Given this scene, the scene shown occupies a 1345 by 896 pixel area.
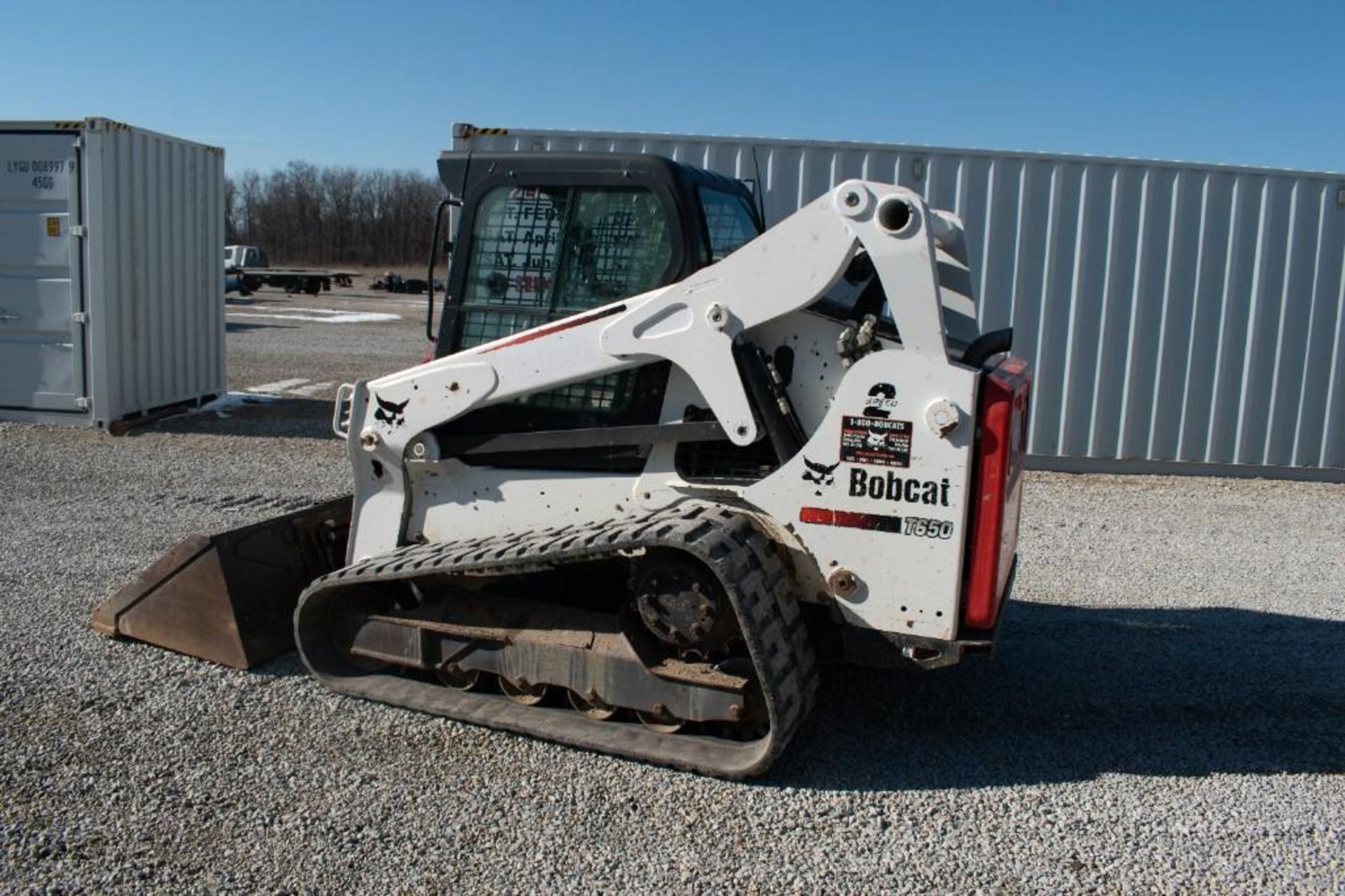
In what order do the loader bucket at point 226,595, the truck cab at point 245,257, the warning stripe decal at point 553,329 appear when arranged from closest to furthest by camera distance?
1. the warning stripe decal at point 553,329
2. the loader bucket at point 226,595
3. the truck cab at point 245,257

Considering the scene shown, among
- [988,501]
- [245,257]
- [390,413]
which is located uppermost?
[245,257]

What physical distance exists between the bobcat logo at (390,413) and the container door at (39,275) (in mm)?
8097

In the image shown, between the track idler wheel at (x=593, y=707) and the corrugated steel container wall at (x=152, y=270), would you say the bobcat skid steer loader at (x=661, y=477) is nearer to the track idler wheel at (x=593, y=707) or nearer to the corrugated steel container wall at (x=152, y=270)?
the track idler wheel at (x=593, y=707)

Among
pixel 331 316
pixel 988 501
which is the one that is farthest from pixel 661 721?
pixel 331 316

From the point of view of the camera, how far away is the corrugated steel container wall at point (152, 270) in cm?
1157

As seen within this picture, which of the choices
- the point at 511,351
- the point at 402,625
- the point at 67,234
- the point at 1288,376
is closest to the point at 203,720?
the point at 402,625

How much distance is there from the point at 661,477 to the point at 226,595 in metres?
2.12

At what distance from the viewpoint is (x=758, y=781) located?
14.4ft

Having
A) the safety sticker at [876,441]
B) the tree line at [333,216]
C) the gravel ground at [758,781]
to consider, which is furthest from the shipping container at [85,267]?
the tree line at [333,216]

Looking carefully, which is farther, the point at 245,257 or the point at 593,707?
the point at 245,257

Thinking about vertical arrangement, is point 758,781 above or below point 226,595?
below

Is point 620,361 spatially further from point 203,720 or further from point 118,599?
point 118,599

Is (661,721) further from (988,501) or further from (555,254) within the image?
(555,254)

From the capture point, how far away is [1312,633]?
6.63 meters
